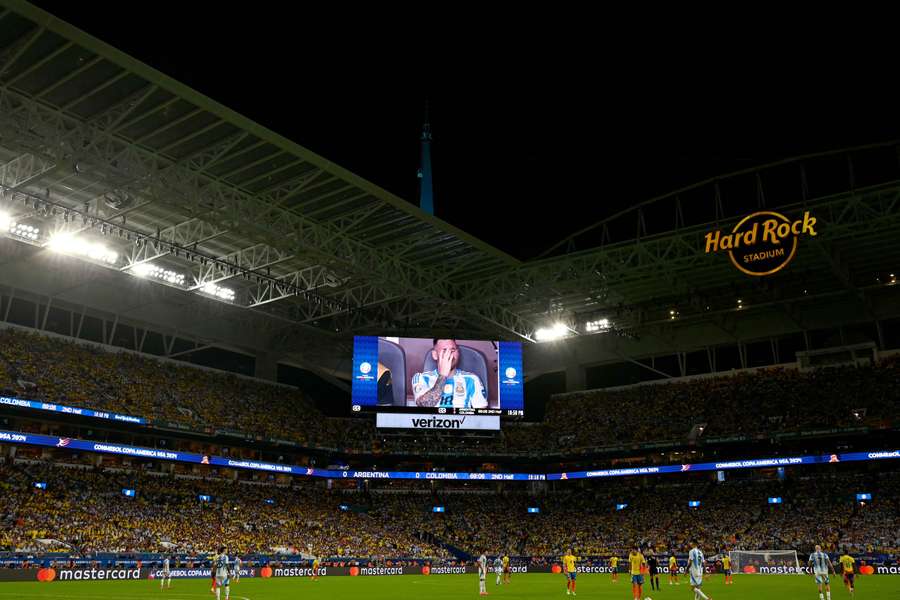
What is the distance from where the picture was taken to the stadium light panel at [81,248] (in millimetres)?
38494

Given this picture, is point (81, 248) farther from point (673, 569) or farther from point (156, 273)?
point (673, 569)

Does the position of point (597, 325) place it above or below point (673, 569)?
above

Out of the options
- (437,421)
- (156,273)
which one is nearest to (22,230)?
(156,273)

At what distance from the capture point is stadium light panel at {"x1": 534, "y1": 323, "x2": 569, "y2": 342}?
195 ft

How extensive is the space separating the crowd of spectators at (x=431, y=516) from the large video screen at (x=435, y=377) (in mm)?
10152

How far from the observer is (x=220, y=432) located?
5650cm

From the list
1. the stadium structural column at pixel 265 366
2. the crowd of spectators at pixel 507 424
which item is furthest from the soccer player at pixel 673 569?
the stadium structural column at pixel 265 366

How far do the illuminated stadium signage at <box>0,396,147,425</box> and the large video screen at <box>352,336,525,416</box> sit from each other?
1604cm

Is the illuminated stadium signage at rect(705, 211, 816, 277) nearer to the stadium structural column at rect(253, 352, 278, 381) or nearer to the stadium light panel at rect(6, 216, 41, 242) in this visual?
the stadium light panel at rect(6, 216, 41, 242)

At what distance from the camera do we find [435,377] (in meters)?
60.6

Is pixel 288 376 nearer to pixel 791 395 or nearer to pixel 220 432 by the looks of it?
pixel 220 432

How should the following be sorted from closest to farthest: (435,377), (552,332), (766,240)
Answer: (766,240), (552,332), (435,377)

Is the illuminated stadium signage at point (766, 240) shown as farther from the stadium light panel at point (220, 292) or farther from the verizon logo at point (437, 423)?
the stadium light panel at point (220, 292)

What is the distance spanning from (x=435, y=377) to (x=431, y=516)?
12968mm
